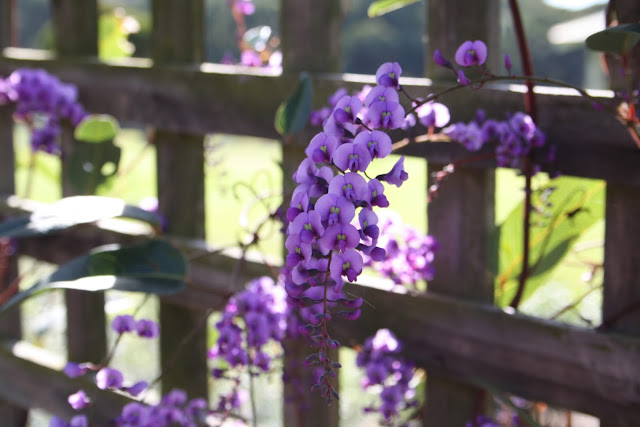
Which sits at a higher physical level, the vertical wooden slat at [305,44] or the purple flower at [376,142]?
the vertical wooden slat at [305,44]

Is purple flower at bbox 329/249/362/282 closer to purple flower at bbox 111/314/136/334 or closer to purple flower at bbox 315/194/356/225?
purple flower at bbox 315/194/356/225

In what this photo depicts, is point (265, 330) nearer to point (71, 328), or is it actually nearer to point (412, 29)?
point (71, 328)

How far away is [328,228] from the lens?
0.63m

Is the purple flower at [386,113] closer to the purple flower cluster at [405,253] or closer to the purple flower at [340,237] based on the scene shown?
the purple flower at [340,237]

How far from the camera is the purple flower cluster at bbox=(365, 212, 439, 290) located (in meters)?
1.20

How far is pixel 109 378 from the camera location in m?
1.09

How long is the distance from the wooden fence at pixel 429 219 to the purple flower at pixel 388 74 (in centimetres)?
39

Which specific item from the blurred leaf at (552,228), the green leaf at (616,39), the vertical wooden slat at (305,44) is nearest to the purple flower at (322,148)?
the green leaf at (616,39)

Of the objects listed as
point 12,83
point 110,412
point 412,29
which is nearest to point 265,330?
point 110,412

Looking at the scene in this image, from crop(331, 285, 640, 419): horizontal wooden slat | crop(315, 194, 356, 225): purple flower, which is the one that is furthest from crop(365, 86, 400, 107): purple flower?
crop(331, 285, 640, 419): horizontal wooden slat

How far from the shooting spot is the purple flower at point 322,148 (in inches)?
26.4

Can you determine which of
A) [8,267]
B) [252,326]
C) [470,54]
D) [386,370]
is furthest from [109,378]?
[8,267]

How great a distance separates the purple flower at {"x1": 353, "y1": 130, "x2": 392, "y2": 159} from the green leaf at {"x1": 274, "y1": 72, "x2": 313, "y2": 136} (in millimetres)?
518

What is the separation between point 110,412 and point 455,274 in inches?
30.5
